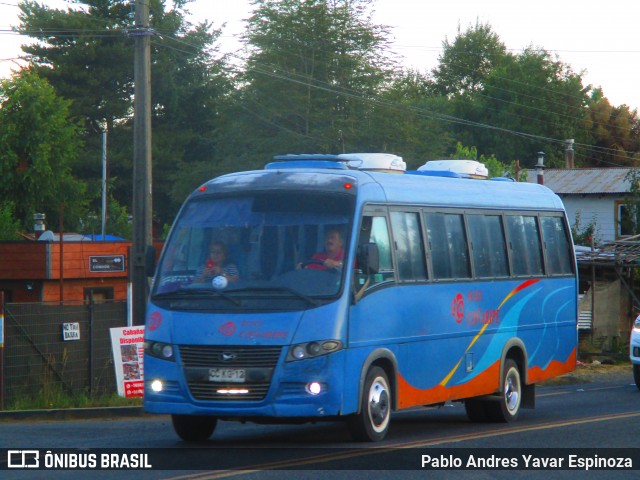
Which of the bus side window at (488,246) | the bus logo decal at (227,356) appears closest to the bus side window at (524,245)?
the bus side window at (488,246)

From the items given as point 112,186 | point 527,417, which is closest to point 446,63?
point 112,186

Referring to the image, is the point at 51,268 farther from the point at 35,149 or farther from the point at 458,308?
the point at 458,308

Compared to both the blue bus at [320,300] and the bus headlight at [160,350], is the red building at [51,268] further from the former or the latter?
the bus headlight at [160,350]

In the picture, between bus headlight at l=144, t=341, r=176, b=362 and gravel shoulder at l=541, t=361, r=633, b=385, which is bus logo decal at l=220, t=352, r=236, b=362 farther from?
gravel shoulder at l=541, t=361, r=633, b=385

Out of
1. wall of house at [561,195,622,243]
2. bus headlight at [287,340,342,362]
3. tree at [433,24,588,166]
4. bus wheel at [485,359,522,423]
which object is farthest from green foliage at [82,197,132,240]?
bus headlight at [287,340,342,362]

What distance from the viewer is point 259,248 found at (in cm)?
1166

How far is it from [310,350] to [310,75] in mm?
47398

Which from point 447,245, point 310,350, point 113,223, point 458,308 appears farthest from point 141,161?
point 113,223

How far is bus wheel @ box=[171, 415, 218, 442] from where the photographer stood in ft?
39.9

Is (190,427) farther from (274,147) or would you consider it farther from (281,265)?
(274,147)

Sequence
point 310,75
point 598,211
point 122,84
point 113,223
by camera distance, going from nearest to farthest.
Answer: point 598,211, point 310,75, point 113,223, point 122,84

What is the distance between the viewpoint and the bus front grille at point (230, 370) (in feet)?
36.3

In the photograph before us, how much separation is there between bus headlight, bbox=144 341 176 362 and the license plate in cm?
47

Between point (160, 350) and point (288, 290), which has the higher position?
point (288, 290)
